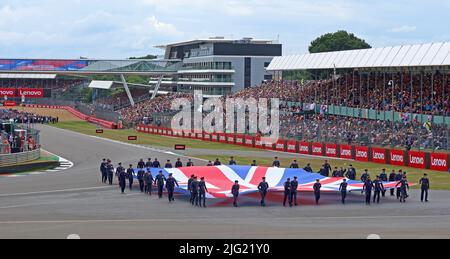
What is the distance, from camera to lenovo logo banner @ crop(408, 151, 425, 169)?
44897mm

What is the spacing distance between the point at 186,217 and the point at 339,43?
123 meters

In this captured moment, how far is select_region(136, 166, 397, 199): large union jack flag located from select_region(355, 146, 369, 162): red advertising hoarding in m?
15.9

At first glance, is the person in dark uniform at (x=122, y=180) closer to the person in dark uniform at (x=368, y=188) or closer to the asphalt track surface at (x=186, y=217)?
the asphalt track surface at (x=186, y=217)

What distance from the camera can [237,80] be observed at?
115500 millimetres

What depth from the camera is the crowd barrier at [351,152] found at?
44.4 metres

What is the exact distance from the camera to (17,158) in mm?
43625

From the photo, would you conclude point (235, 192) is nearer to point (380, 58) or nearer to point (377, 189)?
point (377, 189)

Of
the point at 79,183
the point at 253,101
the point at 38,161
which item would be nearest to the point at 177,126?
the point at 253,101

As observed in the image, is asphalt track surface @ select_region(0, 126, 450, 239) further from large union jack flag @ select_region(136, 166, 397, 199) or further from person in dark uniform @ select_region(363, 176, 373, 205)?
large union jack flag @ select_region(136, 166, 397, 199)

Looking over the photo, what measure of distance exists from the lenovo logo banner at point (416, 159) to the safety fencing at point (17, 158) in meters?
21.6

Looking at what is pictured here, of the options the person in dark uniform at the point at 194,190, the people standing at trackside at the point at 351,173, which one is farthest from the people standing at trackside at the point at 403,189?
the person in dark uniform at the point at 194,190
